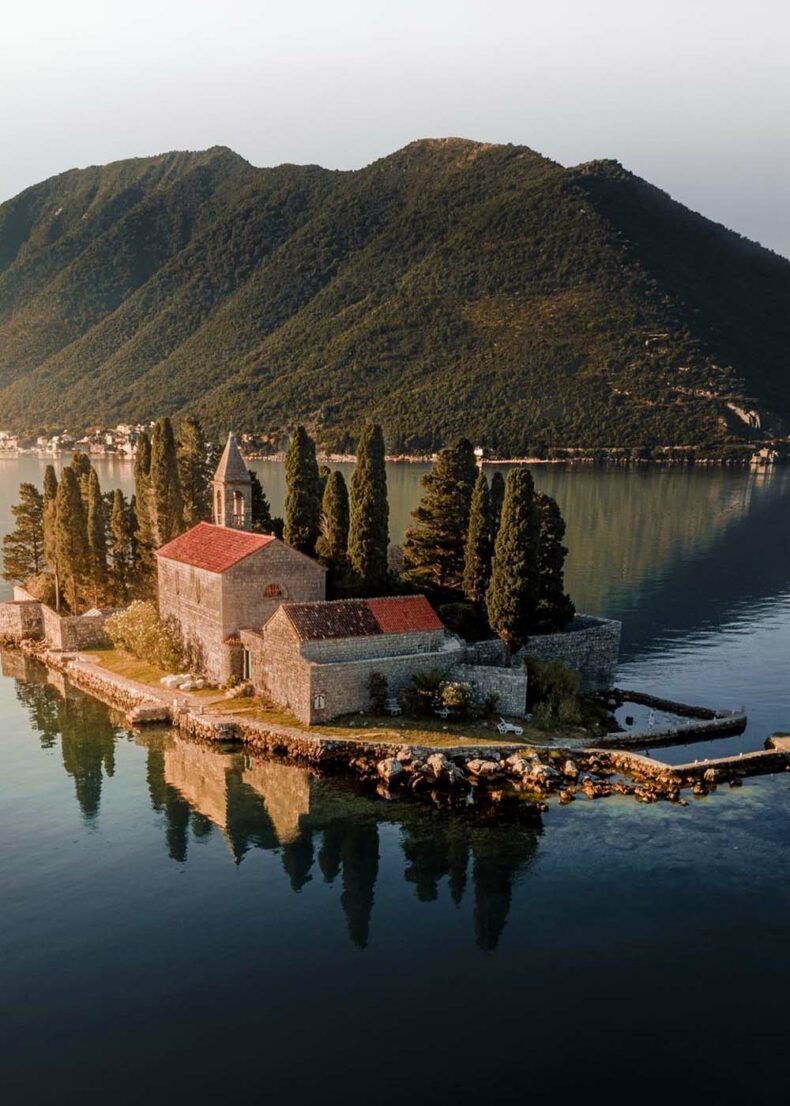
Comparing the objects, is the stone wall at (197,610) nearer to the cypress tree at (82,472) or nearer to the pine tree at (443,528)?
the pine tree at (443,528)

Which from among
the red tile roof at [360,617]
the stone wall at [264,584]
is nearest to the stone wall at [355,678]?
the red tile roof at [360,617]

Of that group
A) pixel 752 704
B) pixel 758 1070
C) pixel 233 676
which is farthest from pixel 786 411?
pixel 758 1070

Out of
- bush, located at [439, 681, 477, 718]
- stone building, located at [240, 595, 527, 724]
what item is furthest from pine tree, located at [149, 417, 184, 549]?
bush, located at [439, 681, 477, 718]

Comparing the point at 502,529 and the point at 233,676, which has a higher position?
the point at 502,529

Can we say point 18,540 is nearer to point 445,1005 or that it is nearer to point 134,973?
point 134,973

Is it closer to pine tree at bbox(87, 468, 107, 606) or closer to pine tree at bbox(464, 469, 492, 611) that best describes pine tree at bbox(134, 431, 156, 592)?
pine tree at bbox(87, 468, 107, 606)

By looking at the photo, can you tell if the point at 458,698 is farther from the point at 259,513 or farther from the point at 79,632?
the point at 79,632

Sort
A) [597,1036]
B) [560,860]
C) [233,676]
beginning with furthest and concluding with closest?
[233,676]
[560,860]
[597,1036]

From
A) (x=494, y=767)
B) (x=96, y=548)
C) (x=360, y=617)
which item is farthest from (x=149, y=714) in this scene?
(x=96, y=548)
